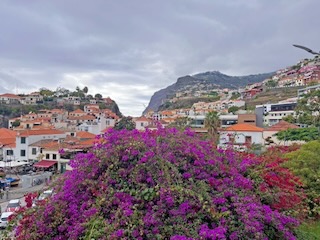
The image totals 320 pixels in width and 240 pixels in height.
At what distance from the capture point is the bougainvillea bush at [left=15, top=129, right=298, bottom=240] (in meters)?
4.21

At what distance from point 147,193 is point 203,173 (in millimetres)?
1115

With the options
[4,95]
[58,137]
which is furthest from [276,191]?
[4,95]

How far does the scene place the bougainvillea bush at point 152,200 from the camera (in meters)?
4.21

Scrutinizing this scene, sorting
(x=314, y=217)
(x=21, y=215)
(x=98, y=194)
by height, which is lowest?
(x=314, y=217)

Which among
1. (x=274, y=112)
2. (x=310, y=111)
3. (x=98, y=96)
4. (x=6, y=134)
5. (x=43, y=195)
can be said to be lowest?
(x=43, y=195)

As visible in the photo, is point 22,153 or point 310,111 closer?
point 22,153

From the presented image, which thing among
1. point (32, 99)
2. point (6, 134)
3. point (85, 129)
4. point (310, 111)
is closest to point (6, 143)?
Answer: point (6, 134)

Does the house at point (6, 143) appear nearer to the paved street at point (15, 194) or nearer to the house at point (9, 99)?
the paved street at point (15, 194)

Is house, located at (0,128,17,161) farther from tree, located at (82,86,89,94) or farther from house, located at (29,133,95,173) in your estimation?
tree, located at (82,86,89,94)

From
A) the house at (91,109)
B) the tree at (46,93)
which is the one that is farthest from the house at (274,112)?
the tree at (46,93)

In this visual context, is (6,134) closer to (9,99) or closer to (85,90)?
(9,99)

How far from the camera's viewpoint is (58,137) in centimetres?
4362

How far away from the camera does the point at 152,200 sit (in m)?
4.57

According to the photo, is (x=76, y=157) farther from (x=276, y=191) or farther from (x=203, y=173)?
(x=276, y=191)
